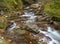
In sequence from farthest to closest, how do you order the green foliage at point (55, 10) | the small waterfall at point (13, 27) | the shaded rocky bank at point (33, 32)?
the green foliage at point (55, 10)
the small waterfall at point (13, 27)
the shaded rocky bank at point (33, 32)

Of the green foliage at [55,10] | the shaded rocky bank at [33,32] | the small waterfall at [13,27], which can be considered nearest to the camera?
the shaded rocky bank at [33,32]

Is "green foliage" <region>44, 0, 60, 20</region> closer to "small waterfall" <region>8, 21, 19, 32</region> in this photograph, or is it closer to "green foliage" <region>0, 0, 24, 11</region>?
"small waterfall" <region>8, 21, 19, 32</region>

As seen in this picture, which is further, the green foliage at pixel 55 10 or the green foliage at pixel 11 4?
the green foliage at pixel 11 4

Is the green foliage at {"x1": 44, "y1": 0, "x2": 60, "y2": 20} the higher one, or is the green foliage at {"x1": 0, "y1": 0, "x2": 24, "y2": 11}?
the green foliage at {"x1": 44, "y1": 0, "x2": 60, "y2": 20}

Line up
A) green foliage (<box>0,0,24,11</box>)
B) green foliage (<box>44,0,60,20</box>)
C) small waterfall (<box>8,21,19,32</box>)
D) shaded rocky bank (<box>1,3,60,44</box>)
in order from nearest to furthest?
shaded rocky bank (<box>1,3,60,44</box>)
small waterfall (<box>8,21,19,32</box>)
green foliage (<box>44,0,60,20</box>)
green foliage (<box>0,0,24,11</box>)

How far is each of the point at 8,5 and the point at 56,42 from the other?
21.4 ft

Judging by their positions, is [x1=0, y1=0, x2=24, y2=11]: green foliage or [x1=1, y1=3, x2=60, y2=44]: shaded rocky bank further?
[x1=0, y1=0, x2=24, y2=11]: green foliage

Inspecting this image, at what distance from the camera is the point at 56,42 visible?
833 cm

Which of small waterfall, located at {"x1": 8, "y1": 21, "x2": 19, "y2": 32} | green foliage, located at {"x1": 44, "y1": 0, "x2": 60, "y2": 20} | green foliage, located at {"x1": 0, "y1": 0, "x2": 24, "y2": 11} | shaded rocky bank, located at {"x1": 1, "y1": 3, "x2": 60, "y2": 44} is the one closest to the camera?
shaded rocky bank, located at {"x1": 1, "y1": 3, "x2": 60, "y2": 44}

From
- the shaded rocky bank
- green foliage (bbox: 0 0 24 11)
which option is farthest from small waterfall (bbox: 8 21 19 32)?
green foliage (bbox: 0 0 24 11)

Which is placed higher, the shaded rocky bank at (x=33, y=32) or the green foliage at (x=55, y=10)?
the green foliage at (x=55, y=10)

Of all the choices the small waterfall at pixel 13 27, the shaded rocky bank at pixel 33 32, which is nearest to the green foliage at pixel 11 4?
the shaded rocky bank at pixel 33 32

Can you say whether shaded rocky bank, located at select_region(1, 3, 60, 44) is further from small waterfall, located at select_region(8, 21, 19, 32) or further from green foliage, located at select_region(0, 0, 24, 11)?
green foliage, located at select_region(0, 0, 24, 11)

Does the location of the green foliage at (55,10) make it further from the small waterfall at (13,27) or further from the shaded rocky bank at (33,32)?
the small waterfall at (13,27)
